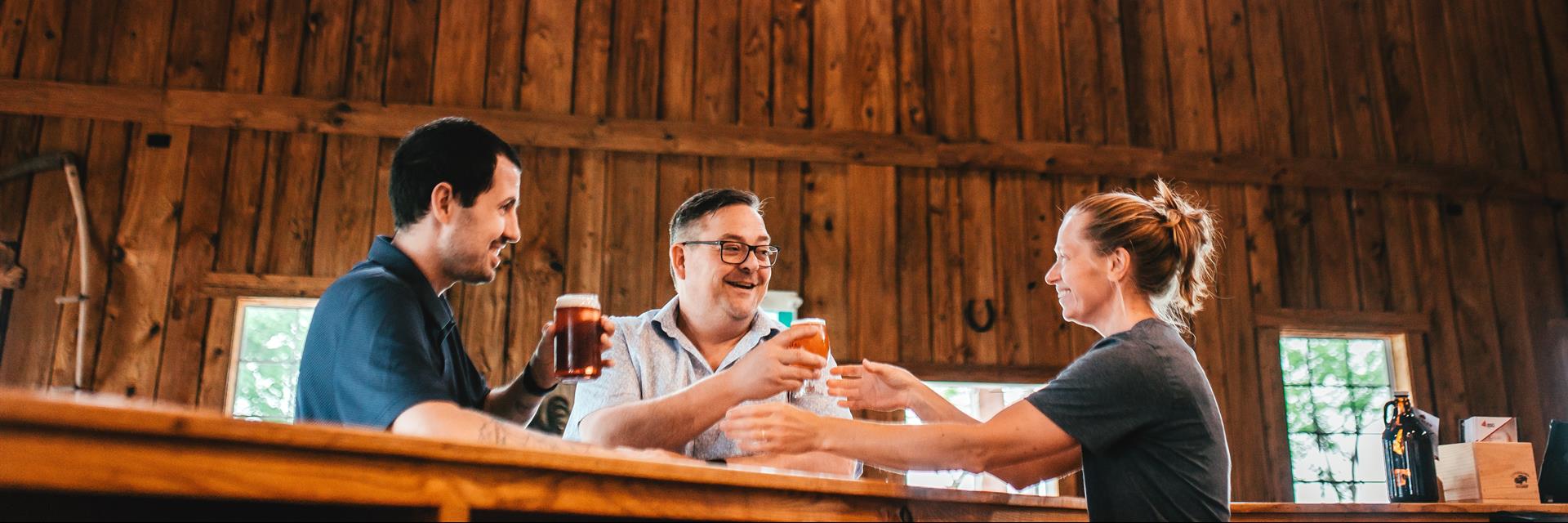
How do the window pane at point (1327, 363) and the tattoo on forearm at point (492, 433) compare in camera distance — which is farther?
the window pane at point (1327, 363)

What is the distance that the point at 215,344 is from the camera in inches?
179

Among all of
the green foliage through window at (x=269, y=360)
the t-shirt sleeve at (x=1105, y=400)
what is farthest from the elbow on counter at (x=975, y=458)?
the green foliage through window at (x=269, y=360)

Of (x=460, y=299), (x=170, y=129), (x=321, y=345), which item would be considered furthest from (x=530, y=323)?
(x=321, y=345)

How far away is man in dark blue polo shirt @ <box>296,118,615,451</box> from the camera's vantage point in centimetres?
155

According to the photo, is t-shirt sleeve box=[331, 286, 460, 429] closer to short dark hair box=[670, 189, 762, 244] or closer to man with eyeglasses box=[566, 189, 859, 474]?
man with eyeglasses box=[566, 189, 859, 474]

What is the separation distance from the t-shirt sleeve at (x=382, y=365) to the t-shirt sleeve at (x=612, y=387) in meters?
0.74

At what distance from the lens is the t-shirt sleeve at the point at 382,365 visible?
1559mm

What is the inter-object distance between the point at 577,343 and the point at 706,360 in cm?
48

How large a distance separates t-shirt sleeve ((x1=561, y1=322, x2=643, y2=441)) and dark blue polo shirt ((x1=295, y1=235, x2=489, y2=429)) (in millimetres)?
558

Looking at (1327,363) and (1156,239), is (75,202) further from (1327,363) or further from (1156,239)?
(1327,363)

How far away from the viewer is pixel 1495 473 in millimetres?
3242

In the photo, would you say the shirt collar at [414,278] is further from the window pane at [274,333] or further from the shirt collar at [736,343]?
the window pane at [274,333]

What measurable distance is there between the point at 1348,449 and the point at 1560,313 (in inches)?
56.1

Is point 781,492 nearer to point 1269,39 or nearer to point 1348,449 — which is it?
point 1348,449
